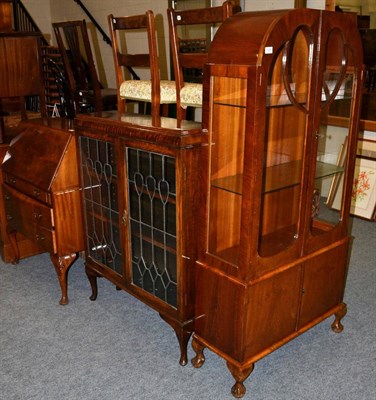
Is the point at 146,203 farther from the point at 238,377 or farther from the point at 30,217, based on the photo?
the point at 30,217

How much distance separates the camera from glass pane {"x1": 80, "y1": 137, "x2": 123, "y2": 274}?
2400 millimetres

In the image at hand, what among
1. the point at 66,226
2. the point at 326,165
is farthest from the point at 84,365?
the point at 326,165

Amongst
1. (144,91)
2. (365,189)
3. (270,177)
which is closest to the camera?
(270,177)

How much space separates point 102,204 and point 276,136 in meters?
1.07

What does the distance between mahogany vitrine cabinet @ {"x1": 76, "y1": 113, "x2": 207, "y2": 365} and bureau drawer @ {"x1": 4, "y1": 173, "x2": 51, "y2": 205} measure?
23 cm

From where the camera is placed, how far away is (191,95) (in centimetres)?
229

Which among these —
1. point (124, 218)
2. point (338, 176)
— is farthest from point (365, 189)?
point (124, 218)

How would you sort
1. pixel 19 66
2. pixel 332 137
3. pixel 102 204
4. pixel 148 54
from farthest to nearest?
pixel 19 66, pixel 102 204, pixel 148 54, pixel 332 137

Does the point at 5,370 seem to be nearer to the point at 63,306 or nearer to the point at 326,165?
the point at 63,306

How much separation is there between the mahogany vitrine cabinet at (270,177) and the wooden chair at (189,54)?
0.26 m

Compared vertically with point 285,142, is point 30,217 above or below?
below

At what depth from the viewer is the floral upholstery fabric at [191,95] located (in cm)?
226

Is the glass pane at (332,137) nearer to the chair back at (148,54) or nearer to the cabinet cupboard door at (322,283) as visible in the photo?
the cabinet cupboard door at (322,283)

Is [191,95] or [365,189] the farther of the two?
[365,189]
